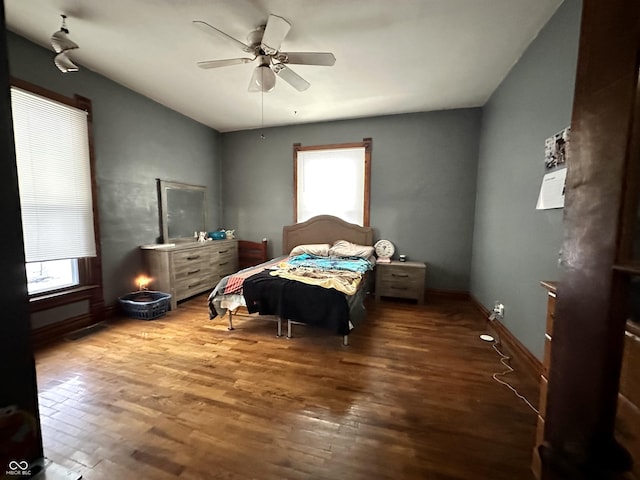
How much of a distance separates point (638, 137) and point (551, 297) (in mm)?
1082

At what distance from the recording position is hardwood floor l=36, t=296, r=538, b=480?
4.14ft

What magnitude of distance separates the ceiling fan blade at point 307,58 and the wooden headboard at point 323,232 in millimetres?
2358

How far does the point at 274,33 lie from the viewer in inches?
72.9

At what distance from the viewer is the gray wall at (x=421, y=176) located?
3.69 meters

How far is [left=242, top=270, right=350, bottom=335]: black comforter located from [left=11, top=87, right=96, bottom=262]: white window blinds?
1.89 m

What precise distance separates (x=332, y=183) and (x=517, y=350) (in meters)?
3.14

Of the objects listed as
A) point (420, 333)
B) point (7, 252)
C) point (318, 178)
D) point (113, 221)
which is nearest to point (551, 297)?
point (420, 333)

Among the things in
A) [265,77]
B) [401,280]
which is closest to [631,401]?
[265,77]

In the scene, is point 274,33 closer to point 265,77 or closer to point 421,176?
point 265,77

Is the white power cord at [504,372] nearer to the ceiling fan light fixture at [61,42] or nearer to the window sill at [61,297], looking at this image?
the window sill at [61,297]

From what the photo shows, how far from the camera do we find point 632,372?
0.50 m

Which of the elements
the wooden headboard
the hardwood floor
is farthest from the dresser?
the wooden headboard

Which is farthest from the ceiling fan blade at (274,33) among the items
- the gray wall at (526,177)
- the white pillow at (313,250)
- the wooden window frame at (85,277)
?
the white pillow at (313,250)

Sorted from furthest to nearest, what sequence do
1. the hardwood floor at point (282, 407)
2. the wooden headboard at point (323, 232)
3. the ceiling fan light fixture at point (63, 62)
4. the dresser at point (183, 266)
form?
1. the wooden headboard at point (323, 232)
2. the dresser at point (183, 266)
3. the ceiling fan light fixture at point (63, 62)
4. the hardwood floor at point (282, 407)
